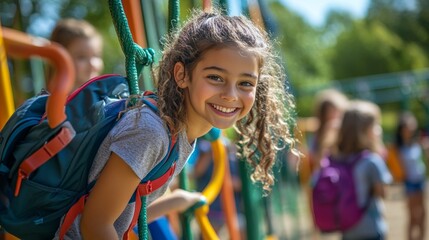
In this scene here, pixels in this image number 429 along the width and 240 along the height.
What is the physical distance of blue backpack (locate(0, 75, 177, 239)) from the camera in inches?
61.8

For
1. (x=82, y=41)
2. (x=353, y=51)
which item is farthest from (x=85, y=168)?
(x=353, y=51)

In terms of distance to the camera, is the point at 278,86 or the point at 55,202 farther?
the point at 278,86

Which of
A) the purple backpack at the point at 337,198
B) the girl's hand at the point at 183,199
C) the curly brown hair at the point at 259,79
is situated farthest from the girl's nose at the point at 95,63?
the purple backpack at the point at 337,198

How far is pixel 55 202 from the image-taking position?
1587 mm

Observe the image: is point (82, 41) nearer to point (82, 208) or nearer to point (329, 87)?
point (82, 208)

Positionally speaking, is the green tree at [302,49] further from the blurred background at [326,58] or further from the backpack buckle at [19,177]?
the backpack buckle at [19,177]

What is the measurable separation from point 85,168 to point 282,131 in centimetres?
61

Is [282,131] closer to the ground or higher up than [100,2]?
closer to the ground

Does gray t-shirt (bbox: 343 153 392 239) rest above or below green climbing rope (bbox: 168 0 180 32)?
below

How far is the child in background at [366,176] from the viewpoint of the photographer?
4027 millimetres

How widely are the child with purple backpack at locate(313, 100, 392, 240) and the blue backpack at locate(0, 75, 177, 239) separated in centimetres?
257

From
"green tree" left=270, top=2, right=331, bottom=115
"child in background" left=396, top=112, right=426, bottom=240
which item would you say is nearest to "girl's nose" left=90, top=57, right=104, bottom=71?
"child in background" left=396, top=112, right=426, bottom=240

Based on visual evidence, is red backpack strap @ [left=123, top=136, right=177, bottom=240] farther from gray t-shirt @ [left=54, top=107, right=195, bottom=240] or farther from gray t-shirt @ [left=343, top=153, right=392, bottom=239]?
gray t-shirt @ [left=343, top=153, right=392, bottom=239]

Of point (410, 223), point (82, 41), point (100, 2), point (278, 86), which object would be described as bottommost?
point (410, 223)
